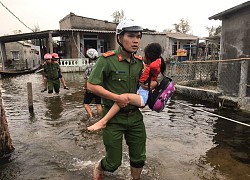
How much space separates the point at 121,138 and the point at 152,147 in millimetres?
2067

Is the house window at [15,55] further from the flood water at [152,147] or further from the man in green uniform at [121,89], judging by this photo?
the man in green uniform at [121,89]

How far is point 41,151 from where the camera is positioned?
13.8ft

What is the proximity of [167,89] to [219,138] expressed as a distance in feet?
9.65

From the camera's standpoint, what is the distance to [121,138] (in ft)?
8.17

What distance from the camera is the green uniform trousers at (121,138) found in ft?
8.02

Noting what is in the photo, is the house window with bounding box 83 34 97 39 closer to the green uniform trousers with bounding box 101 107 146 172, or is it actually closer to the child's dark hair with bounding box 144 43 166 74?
the child's dark hair with bounding box 144 43 166 74

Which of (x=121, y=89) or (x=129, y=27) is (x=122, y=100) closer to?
(x=121, y=89)

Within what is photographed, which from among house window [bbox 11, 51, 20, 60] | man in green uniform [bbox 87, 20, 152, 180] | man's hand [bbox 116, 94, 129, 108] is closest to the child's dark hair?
man in green uniform [bbox 87, 20, 152, 180]

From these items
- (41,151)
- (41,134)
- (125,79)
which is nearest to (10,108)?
(41,134)

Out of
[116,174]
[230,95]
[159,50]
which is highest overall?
[159,50]

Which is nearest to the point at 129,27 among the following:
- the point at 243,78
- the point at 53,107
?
the point at 243,78

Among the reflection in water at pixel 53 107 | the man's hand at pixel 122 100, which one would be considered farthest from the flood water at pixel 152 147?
the man's hand at pixel 122 100

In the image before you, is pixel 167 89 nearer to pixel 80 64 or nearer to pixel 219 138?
pixel 219 138

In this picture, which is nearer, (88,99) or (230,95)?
(88,99)
